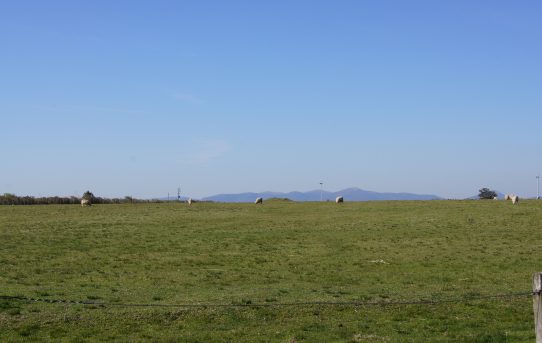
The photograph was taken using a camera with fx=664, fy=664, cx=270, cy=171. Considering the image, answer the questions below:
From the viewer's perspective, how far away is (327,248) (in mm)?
42531

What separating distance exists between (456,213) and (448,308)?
139ft

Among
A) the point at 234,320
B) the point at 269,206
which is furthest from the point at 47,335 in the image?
the point at 269,206

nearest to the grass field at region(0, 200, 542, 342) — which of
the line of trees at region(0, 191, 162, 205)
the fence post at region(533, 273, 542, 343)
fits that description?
the fence post at region(533, 273, 542, 343)

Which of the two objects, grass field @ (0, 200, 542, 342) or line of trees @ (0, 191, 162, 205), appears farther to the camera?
line of trees @ (0, 191, 162, 205)

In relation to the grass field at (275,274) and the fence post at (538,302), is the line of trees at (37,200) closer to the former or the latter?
the grass field at (275,274)

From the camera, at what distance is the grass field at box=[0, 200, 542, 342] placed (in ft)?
62.1

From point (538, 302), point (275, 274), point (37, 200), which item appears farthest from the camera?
point (37, 200)

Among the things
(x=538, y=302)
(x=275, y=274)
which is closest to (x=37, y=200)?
(x=275, y=274)

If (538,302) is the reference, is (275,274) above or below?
below

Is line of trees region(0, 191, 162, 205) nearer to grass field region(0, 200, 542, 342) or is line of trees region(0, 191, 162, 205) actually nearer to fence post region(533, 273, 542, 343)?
grass field region(0, 200, 542, 342)

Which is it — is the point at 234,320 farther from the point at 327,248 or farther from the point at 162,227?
the point at 162,227

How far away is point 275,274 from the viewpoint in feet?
104

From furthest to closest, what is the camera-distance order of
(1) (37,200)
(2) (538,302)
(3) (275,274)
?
(1) (37,200)
(3) (275,274)
(2) (538,302)

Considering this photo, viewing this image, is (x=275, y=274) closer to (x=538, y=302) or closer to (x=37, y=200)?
(x=538, y=302)
